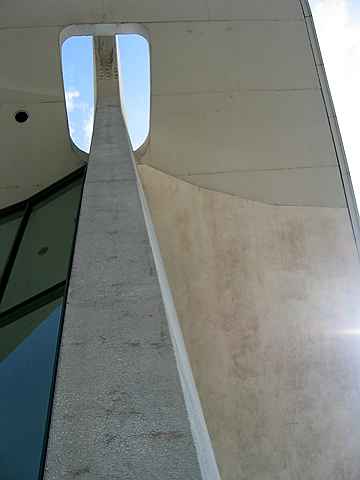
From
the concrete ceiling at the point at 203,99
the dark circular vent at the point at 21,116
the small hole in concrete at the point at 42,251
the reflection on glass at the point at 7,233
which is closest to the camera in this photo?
the small hole in concrete at the point at 42,251

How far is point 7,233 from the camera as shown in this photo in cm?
526

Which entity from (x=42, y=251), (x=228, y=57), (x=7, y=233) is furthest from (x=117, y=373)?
(x=228, y=57)

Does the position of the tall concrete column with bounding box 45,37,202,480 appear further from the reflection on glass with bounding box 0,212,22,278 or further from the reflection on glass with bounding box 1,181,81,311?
Result: the reflection on glass with bounding box 0,212,22,278

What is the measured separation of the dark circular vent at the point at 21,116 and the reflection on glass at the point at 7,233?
1.20 metres

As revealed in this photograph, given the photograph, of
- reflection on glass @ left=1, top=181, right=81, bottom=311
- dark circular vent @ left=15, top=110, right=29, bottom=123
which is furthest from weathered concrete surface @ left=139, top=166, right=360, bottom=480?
dark circular vent @ left=15, top=110, right=29, bottom=123

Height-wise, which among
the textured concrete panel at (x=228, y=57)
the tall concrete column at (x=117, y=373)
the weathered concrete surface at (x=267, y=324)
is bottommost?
the tall concrete column at (x=117, y=373)

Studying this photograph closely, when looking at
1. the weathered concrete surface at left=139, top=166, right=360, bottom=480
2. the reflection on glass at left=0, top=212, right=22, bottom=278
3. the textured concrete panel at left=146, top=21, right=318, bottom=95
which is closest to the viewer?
the reflection on glass at left=0, top=212, right=22, bottom=278

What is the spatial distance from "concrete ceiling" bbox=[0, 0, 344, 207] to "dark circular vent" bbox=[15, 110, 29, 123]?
0.17 ft

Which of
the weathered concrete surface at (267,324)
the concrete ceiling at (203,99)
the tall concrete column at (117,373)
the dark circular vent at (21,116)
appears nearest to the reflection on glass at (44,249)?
the concrete ceiling at (203,99)

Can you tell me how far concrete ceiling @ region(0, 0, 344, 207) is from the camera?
593 centimetres

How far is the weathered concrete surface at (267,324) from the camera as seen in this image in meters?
4.93

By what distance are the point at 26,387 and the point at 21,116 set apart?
13.8 ft

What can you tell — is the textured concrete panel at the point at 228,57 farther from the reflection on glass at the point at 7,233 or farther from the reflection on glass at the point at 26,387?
the reflection on glass at the point at 26,387

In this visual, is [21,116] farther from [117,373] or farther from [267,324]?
[117,373]
